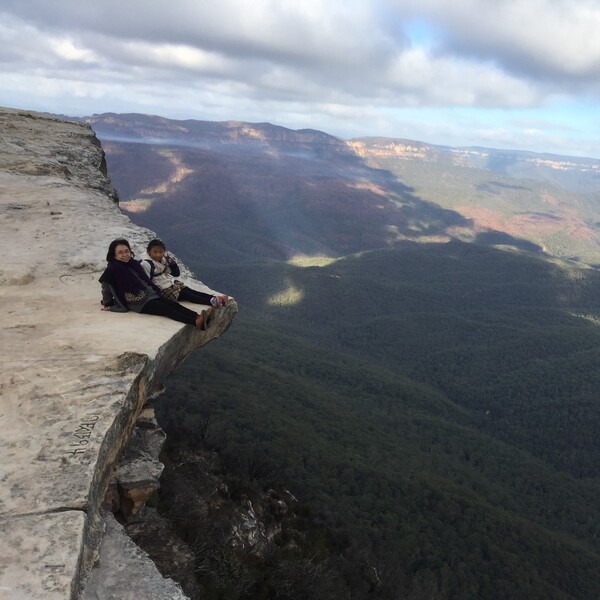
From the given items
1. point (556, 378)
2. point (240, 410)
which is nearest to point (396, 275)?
point (556, 378)

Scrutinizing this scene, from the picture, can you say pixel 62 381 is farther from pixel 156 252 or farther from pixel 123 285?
pixel 156 252

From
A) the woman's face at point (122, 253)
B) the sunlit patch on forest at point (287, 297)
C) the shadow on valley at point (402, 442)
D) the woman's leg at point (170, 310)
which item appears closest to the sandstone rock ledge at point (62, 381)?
the woman's leg at point (170, 310)

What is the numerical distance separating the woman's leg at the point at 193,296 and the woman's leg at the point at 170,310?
745 mm

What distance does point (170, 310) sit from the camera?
844 cm

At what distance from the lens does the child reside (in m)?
9.01

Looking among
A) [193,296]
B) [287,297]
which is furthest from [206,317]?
[287,297]

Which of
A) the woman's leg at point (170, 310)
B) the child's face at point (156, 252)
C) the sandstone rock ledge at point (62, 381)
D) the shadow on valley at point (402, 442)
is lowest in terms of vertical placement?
the shadow on valley at point (402, 442)

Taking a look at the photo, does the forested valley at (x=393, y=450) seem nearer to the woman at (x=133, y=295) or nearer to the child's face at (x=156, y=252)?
the woman at (x=133, y=295)

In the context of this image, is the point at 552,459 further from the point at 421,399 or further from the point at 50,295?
the point at 50,295

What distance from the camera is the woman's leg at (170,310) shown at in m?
8.40

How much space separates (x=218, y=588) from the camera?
29.6ft

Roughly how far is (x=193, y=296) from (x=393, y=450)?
54.5 m

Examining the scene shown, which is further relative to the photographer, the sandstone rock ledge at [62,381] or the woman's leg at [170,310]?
the woman's leg at [170,310]

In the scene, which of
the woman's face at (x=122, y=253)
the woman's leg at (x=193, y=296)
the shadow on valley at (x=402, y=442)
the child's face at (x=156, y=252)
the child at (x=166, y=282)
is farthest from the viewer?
the shadow on valley at (x=402, y=442)
